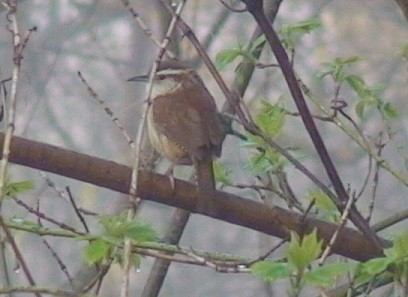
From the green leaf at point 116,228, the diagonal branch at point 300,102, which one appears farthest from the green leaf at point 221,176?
the green leaf at point 116,228

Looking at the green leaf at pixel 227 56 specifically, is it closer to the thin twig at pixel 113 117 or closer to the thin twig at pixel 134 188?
the thin twig at pixel 113 117

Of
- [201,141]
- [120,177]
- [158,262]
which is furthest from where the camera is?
[158,262]

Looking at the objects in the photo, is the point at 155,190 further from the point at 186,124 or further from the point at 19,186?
the point at 186,124

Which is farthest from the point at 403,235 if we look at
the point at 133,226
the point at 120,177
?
the point at 120,177

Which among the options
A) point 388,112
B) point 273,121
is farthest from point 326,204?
point 388,112

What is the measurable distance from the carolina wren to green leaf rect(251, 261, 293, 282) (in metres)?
0.78

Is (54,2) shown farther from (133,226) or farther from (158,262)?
(133,226)

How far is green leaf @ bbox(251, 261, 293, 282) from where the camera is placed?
1.06 meters

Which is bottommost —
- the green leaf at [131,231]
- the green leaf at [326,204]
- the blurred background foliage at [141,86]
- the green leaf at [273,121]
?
the green leaf at [131,231]

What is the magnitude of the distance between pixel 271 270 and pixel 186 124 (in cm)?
103

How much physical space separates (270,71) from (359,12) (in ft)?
1.26

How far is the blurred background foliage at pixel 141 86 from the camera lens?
3.23 m

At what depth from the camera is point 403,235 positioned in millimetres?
1186

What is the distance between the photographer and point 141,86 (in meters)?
3.24
